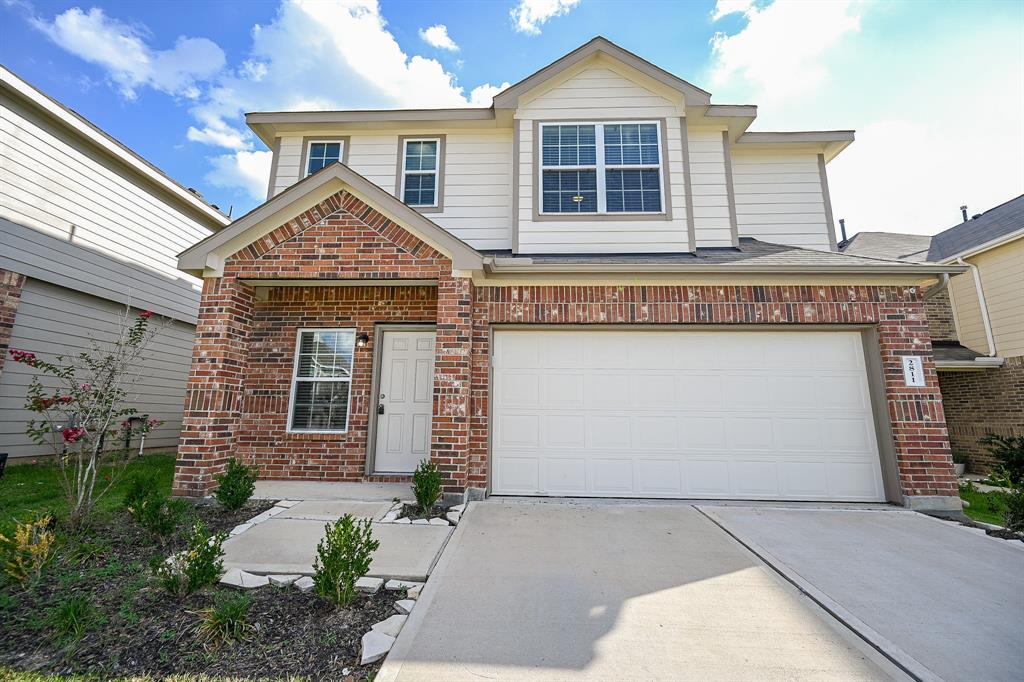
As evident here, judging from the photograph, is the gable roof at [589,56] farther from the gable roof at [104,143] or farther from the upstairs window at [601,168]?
the gable roof at [104,143]

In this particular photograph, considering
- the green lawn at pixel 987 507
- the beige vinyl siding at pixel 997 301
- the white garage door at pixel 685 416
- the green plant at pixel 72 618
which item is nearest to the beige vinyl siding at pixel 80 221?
the green plant at pixel 72 618

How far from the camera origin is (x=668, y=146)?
23.2 feet

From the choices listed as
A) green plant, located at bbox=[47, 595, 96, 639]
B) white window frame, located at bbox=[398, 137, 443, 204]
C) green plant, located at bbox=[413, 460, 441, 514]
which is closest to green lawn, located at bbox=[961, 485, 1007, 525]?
green plant, located at bbox=[413, 460, 441, 514]

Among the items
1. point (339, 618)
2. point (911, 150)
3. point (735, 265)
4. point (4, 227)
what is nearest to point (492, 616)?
point (339, 618)

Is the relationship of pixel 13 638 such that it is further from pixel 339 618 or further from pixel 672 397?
pixel 672 397

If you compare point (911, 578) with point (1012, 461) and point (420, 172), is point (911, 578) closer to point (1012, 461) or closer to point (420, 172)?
point (1012, 461)

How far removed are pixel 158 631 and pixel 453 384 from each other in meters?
3.26

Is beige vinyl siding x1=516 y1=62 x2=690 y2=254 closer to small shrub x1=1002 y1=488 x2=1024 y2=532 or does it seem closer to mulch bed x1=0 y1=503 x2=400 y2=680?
small shrub x1=1002 y1=488 x2=1024 y2=532

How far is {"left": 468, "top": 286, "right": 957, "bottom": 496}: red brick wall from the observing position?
17.9 ft

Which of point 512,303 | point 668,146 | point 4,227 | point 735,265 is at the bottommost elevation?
point 512,303

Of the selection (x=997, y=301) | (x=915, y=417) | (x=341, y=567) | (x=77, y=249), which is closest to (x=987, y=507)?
(x=915, y=417)

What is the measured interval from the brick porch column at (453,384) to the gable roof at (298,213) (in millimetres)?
440

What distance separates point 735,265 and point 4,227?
421 inches

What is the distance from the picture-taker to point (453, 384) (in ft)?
17.3
